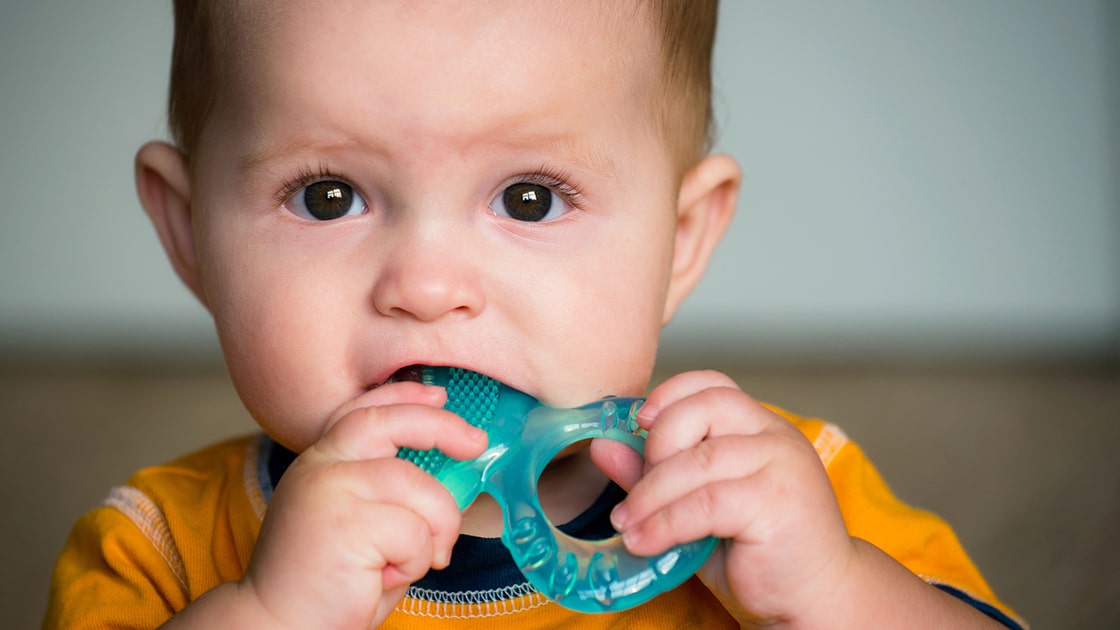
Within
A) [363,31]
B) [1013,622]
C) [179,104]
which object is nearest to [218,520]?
[179,104]

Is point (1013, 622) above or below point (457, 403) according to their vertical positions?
below

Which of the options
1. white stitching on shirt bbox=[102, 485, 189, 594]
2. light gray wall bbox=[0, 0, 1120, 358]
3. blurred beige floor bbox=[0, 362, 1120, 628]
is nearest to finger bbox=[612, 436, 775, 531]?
white stitching on shirt bbox=[102, 485, 189, 594]

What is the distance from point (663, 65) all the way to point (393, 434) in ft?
1.23

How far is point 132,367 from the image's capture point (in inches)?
96.6

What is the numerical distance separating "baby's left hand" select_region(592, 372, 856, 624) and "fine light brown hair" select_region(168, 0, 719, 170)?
269mm

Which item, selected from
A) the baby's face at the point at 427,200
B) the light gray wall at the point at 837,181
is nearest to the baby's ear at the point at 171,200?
the baby's face at the point at 427,200

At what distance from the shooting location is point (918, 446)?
192 centimetres

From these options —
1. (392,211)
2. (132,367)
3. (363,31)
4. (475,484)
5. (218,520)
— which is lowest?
(132,367)

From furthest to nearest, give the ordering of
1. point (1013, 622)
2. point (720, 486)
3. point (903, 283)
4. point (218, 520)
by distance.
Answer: point (903, 283)
point (218, 520)
point (1013, 622)
point (720, 486)

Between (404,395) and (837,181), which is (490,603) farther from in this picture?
(837,181)

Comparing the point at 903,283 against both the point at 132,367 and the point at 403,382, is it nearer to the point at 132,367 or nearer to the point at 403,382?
the point at 132,367

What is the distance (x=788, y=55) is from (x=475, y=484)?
1989mm

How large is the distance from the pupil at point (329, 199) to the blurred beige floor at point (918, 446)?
0.88 meters

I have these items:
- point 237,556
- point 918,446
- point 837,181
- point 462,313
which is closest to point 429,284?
point 462,313
